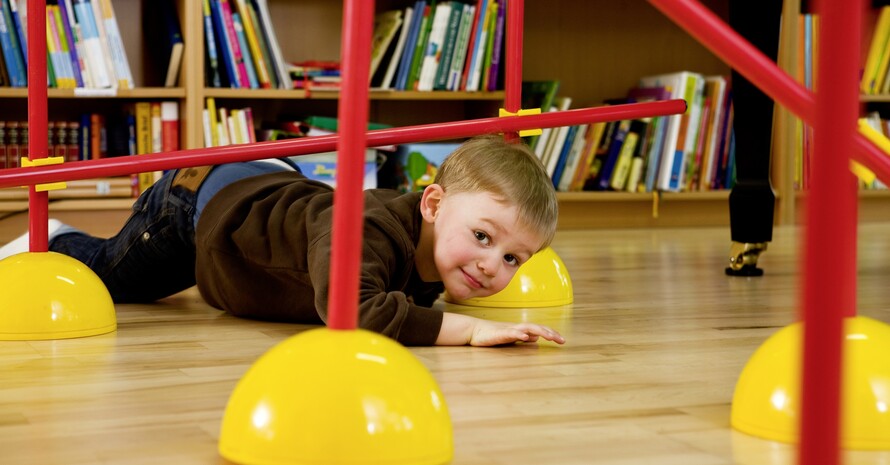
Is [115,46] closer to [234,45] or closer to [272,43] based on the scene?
[234,45]

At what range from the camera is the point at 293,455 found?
67 centimetres

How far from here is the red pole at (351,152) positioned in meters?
0.67

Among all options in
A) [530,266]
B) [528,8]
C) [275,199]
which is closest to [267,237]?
[275,199]

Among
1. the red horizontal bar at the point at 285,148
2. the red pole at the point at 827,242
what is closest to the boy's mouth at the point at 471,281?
the red horizontal bar at the point at 285,148

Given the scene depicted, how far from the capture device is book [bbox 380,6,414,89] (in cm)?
296

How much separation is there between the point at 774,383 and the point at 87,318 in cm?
78

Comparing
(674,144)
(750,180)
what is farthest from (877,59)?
(750,180)

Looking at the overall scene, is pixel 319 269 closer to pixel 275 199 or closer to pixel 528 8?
pixel 275 199

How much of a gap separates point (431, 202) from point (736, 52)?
2.04 feet

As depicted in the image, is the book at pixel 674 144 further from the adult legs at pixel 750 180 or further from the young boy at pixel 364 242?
the young boy at pixel 364 242

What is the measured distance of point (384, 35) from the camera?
9.78 ft

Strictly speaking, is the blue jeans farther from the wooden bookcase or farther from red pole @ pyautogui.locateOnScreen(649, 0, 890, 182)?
the wooden bookcase

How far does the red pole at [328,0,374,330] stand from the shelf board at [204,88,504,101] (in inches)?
85.8

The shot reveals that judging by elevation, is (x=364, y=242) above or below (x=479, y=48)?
below
